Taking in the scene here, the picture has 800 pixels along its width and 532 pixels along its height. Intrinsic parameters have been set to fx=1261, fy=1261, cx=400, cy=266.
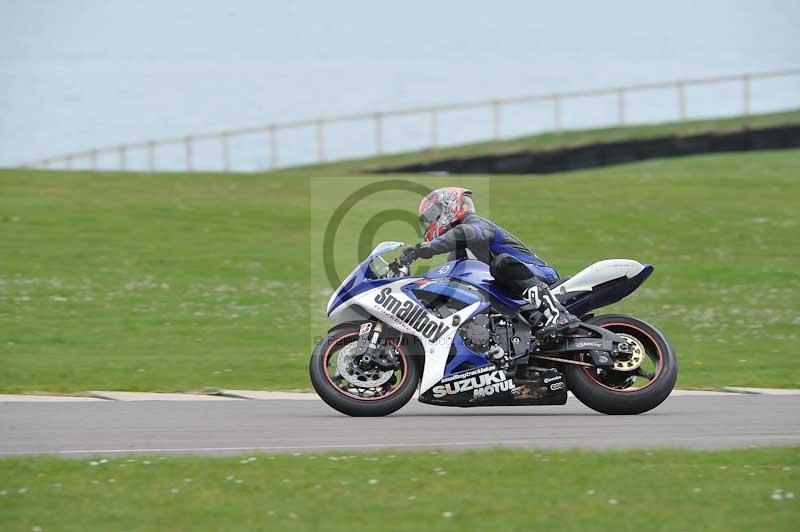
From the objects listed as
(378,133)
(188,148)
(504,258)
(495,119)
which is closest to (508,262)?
(504,258)

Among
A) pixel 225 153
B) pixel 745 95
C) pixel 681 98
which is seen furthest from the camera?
pixel 225 153

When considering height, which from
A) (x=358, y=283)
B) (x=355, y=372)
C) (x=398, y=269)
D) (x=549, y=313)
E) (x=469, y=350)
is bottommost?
(x=355, y=372)

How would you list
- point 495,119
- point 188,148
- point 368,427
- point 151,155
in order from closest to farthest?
point 368,427 → point 495,119 → point 188,148 → point 151,155

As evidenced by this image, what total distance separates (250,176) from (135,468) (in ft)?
85.6

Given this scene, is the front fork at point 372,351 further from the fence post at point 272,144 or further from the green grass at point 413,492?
the fence post at point 272,144

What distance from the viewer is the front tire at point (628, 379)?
9.89 m

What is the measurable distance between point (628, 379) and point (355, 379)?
7.19ft

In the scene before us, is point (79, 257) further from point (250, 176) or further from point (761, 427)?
point (761, 427)

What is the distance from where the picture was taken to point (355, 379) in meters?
9.93

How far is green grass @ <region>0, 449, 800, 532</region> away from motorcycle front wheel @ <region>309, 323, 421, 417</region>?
5.72ft

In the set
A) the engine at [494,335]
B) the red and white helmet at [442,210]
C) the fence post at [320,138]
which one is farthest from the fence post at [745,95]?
the engine at [494,335]

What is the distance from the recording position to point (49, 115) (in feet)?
236

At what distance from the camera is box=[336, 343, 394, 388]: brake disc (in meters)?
9.88

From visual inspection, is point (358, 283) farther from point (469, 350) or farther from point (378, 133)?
point (378, 133)
